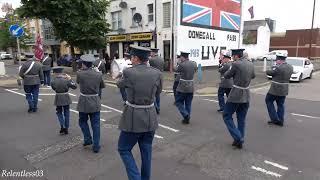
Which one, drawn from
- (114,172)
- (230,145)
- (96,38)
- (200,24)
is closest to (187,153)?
(230,145)

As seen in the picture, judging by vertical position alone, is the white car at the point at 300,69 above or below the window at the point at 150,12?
below

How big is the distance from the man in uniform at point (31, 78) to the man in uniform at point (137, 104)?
609 cm

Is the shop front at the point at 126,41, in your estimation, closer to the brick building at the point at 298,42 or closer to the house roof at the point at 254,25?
the house roof at the point at 254,25

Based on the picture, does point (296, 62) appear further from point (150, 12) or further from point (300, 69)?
point (150, 12)

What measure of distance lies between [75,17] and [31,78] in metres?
12.8

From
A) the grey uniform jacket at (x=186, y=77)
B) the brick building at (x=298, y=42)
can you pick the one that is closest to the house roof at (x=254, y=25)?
the brick building at (x=298, y=42)

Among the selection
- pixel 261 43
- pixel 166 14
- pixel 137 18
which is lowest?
pixel 261 43

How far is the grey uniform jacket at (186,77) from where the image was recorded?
7872mm

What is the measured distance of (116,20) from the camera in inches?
1064

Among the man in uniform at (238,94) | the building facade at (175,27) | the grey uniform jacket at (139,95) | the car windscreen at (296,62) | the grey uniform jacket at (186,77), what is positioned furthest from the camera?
the building facade at (175,27)

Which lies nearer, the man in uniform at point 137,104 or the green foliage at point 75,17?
the man in uniform at point 137,104

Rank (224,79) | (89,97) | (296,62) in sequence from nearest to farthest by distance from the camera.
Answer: (89,97) → (224,79) → (296,62)

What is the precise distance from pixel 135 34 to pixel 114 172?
20.8 m

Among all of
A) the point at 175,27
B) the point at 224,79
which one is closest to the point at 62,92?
the point at 224,79
